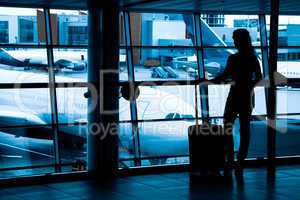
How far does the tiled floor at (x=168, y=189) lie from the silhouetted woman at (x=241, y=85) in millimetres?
629

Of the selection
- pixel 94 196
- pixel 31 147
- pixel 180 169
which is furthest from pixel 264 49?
pixel 31 147

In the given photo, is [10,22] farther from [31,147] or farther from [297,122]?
[297,122]

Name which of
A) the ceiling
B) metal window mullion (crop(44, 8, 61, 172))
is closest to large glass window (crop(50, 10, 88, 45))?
metal window mullion (crop(44, 8, 61, 172))

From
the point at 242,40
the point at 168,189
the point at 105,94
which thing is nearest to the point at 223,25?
the point at 105,94

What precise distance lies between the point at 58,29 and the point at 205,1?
17.3 feet

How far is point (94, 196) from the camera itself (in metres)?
7.47

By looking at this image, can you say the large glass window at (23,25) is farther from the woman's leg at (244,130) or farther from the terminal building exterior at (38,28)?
the woman's leg at (244,130)

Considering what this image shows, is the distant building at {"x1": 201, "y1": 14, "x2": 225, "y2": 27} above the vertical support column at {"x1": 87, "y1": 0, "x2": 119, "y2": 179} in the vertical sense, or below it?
above

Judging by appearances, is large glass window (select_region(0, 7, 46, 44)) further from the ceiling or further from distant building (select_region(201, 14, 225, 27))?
distant building (select_region(201, 14, 225, 27))

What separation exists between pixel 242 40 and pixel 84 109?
13352 millimetres

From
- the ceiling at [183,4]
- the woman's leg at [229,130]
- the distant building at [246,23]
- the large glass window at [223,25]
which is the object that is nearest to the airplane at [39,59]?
the large glass window at [223,25]

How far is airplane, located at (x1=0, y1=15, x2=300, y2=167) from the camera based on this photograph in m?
16.7

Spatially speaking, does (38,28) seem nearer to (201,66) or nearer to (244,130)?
(201,66)

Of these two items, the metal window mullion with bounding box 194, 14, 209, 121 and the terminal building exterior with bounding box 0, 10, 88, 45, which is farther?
the metal window mullion with bounding box 194, 14, 209, 121
